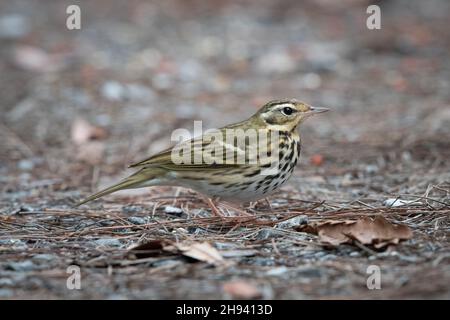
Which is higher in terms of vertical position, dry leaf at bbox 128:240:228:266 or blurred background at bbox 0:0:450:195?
blurred background at bbox 0:0:450:195

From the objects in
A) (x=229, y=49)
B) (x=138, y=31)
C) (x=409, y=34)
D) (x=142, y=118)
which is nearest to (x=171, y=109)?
(x=142, y=118)

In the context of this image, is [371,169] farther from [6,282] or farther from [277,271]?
[6,282]

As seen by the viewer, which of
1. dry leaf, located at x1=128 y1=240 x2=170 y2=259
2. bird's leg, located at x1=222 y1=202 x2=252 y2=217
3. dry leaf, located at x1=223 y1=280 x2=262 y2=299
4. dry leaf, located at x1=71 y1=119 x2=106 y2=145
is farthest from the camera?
dry leaf, located at x1=71 y1=119 x2=106 y2=145

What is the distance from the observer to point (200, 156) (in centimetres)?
471

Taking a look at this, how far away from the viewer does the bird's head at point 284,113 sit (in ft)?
16.3

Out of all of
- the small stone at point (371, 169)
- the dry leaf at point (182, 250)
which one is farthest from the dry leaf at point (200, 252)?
→ the small stone at point (371, 169)

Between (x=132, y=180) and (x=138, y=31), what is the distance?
6212 mm

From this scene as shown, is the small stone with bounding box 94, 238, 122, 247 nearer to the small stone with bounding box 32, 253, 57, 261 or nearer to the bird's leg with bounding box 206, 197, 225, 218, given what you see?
the small stone with bounding box 32, 253, 57, 261

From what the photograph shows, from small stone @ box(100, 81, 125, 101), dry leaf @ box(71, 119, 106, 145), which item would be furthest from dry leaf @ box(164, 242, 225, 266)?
small stone @ box(100, 81, 125, 101)

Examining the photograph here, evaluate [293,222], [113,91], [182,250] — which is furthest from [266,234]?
[113,91]

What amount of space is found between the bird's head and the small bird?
8cm

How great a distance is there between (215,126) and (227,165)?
2.65 metres

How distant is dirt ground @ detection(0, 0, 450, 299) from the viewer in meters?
3.59

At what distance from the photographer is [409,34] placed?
1009cm
